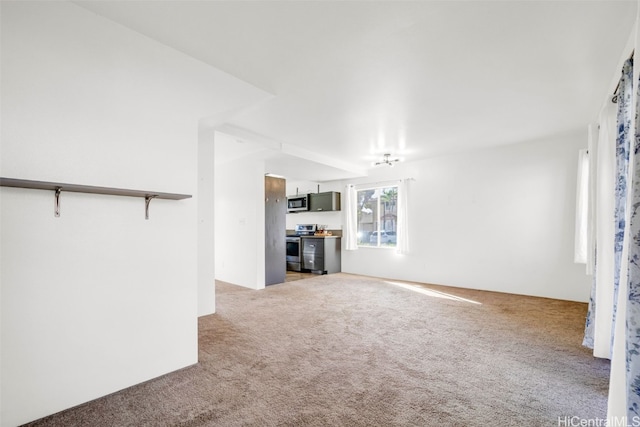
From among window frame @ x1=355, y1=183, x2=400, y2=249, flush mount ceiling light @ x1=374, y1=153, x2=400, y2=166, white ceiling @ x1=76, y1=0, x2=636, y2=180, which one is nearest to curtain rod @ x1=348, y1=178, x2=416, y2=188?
window frame @ x1=355, y1=183, x2=400, y2=249

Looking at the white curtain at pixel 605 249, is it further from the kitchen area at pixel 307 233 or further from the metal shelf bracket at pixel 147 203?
the kitchen area at pixel 307 233

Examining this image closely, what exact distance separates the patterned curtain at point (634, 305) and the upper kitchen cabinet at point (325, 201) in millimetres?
6044

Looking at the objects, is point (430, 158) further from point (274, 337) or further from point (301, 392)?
point (301, 392)

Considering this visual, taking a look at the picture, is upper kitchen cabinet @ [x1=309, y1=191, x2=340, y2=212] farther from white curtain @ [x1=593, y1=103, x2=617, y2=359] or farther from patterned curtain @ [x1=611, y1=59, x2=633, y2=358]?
patterned curtain @ [x1=611, y1=59, x2=633, y2=358]

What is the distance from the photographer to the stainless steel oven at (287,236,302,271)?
24.3 feet

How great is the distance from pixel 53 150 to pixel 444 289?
18.2 feet

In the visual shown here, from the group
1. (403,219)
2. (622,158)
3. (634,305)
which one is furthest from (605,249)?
(403,219)

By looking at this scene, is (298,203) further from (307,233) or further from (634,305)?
(634,305)

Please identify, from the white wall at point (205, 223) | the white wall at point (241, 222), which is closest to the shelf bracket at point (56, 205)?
the white wall at point (205, 223)

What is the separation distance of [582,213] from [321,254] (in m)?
4.78

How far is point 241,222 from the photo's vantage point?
5441mm

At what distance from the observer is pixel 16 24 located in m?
1.63

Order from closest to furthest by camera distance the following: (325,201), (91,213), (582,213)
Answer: (91,213) → (582,213) → (325,201)

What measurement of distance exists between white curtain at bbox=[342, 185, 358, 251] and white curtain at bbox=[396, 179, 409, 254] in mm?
1177
